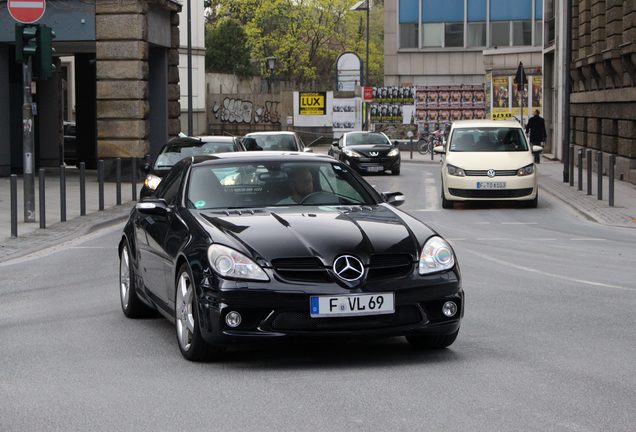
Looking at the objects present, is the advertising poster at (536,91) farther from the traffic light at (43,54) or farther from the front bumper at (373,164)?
the traffic light at (43,54)

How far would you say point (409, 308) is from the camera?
787 centimetres

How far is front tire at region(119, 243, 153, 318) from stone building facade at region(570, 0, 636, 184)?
70.5ft

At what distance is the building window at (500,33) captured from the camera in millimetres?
75938

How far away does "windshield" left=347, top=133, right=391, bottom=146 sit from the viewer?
131ft

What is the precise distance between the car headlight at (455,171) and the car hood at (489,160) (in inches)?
2.6

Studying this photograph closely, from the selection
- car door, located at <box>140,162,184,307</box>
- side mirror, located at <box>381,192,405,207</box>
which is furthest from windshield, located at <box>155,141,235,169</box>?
side mirror, located at <box>381,192,405,207</box>

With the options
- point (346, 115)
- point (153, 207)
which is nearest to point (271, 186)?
point (153, 207)

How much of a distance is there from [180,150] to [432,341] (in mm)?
14349

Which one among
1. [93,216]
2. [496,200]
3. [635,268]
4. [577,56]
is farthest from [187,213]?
[577,56]

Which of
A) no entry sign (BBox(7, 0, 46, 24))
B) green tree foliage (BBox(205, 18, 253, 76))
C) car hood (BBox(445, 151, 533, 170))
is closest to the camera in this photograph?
no entry sign (BBox(7, 0, 46, 24))

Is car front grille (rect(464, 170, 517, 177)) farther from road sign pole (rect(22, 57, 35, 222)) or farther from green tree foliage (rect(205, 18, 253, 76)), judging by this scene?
green tree foliage (rect(205, 18, 253, 76))

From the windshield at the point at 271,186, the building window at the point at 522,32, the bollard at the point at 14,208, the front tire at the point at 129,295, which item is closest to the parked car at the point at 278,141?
the bollard at the point at 14,208

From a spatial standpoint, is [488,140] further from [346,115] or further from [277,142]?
[346,115]

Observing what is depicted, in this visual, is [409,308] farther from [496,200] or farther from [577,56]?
[577,56]
